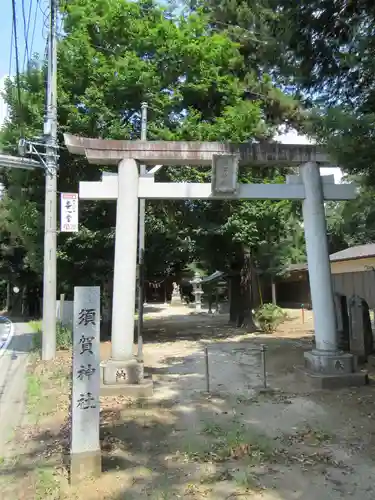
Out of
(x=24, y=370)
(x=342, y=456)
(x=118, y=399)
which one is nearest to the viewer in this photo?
(x=342, y=456)

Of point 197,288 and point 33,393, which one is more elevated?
point 197,288

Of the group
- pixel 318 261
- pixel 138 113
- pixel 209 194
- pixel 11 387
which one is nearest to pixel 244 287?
pixel 138 113

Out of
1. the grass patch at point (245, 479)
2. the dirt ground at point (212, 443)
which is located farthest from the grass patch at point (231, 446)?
the grass patch at point (245, 479)

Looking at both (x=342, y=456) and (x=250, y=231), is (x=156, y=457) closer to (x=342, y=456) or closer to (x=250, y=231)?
(x=342, y=456)

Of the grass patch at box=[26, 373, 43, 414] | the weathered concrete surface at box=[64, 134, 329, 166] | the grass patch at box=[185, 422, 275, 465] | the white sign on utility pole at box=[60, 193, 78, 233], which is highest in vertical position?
the weathered concrete surface at box=[64, 134, 329, 166]

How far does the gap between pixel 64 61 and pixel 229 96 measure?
18.1ft

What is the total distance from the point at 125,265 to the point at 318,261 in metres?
3.63

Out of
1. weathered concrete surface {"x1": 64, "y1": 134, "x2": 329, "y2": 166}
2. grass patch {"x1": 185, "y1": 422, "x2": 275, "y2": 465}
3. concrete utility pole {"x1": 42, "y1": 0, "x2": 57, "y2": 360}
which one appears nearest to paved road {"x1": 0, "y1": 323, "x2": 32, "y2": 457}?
concrete utility pole {"x1": 42, "y1": 0, "x2": 57, "y2": 360}

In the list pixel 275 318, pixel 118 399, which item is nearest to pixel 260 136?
pixel 275 318

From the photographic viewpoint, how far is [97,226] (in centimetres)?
1495

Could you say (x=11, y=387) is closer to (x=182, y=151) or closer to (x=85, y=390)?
(x=85, y=390)

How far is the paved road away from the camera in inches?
269

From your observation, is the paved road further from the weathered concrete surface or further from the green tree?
the weathered concrete surface

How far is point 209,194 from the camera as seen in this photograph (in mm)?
8859
